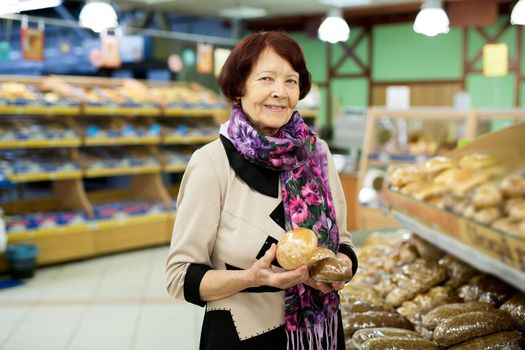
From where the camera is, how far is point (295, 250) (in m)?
1.56

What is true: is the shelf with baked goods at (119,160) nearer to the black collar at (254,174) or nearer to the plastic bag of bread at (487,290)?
the plastic bag of bread at (487,290)

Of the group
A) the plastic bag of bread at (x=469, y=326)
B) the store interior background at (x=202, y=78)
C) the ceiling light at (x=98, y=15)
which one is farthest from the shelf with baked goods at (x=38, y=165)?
the plastic bag of bread at (x=469, y=326)

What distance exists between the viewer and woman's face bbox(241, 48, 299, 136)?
68.6 inches

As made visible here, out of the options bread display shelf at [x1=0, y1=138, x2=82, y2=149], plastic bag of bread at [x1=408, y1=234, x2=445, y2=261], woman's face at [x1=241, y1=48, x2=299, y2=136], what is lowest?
plastic bag of bread at [x1=408, y1=234, x2=445, y2=261]

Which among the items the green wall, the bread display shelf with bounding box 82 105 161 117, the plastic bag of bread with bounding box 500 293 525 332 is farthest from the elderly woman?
the green wall

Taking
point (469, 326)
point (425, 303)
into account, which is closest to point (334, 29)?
point (425, 303)

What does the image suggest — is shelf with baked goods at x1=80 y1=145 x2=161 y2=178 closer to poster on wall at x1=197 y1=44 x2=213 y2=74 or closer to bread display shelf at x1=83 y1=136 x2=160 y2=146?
bread display shelf at x1=83 y1=136 x2=160 y2=146

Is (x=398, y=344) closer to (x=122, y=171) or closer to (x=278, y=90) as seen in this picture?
(x=278, y=90)

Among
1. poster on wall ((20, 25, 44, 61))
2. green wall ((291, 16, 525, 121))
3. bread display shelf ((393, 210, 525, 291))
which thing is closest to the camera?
bread display shelf ((393, 210, 525, 291))

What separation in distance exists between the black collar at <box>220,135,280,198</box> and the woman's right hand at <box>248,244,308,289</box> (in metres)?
0.24

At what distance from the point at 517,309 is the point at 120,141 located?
18.8 ft

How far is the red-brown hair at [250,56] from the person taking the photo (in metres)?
1.74

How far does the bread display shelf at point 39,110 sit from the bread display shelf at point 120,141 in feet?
1.22

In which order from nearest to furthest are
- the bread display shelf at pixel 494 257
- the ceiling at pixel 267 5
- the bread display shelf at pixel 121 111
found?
the bread display shelf at pixel 494 257 < the bread display shelf at pixel 121 111 < the ceiling at pixel 267 5
